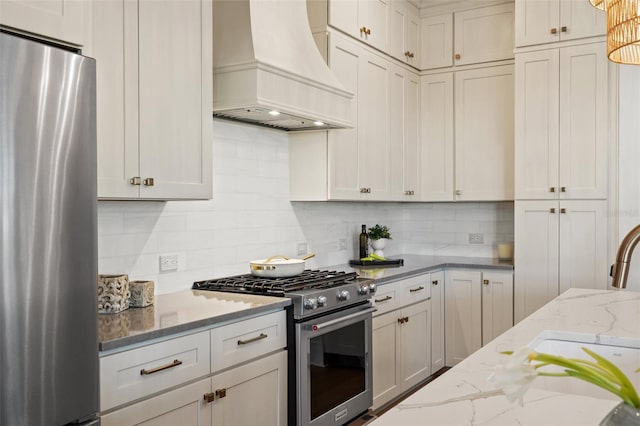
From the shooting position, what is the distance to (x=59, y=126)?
1.71 m

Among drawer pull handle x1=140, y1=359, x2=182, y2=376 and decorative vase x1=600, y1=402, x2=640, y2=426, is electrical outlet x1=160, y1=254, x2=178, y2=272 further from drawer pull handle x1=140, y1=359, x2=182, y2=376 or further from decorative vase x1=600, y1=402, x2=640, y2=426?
decorative vase x1=600, y1=402, x2=640, y2=426

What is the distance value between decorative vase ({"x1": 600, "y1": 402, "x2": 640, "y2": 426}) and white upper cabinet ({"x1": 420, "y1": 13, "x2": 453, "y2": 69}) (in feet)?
14.7

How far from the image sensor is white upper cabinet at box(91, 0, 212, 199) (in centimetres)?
236

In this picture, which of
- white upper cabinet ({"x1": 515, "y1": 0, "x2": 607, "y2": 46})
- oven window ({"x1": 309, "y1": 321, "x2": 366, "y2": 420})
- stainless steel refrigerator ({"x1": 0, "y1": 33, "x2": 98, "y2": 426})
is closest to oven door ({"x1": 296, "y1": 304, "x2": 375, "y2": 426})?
oven window ({"x1": 309, "y1": 321, "x2": 366, "y2": 420})

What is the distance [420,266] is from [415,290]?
211mm

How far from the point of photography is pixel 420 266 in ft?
14.4

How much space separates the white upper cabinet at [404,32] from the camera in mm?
4625

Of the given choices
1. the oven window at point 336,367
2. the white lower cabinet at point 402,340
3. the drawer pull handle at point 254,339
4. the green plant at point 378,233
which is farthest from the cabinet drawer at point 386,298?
the drawer pull handle at point 254,339

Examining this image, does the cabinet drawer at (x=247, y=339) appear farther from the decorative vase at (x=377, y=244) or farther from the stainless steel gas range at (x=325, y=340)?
the decorative vase at (x=377, y=244)

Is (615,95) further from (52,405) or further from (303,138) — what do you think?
(52,405)

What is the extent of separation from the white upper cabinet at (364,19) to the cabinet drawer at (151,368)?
7.56 feet

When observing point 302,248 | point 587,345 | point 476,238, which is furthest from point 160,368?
point 476,238

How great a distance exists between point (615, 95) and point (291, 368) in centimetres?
285

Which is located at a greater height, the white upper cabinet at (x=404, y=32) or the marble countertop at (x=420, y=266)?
the white upper cabinet at (x=404, y=32)
